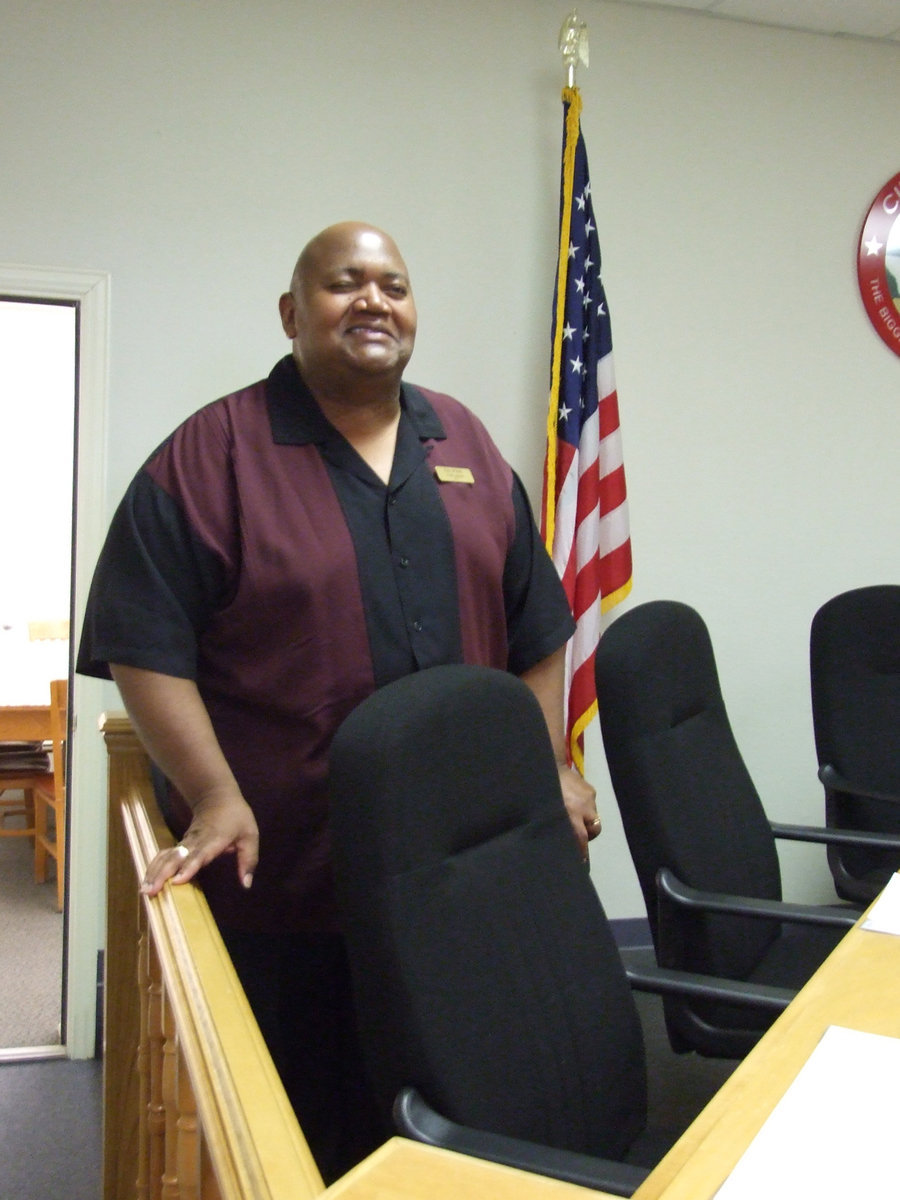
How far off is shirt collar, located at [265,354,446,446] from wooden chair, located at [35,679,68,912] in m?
2.35

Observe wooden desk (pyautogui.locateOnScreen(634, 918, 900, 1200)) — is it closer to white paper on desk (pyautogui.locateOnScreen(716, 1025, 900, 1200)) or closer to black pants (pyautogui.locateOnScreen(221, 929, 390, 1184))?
white paper on desk (pyautogui.locateOnScreen(716, 1025, 900, 1200))

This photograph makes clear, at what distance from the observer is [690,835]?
1.76 meters

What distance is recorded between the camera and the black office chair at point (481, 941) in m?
1.02

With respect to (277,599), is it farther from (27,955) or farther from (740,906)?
(27,955)

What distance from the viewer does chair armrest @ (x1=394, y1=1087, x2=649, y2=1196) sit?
3.06 feet

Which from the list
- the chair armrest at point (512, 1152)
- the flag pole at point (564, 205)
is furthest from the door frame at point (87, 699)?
the chair armrest at point (512, 1152)

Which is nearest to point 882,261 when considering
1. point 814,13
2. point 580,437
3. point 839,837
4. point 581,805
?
point 814,13

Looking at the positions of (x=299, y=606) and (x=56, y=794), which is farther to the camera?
(x=56, y=794)

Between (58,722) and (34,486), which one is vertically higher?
(34,486)

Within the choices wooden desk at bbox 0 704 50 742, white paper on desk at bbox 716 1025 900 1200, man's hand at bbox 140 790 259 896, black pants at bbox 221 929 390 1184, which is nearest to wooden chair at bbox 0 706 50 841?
wooden desk at bbox 0 704 50 742

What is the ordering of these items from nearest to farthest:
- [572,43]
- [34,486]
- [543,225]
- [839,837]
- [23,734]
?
[839,837] → [572,43] → [543,225] → [23,734] → [34,486]

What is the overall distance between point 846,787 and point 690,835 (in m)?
0.85

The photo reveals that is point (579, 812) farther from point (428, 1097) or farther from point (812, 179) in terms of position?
point (812, 179)

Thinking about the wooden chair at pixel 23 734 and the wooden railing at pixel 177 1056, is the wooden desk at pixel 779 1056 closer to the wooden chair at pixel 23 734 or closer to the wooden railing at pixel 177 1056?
the wooden railing at pixel 177 1056
